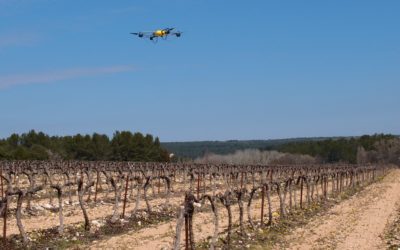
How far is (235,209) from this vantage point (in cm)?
2442

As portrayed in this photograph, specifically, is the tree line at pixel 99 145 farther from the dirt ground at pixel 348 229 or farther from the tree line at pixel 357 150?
the dirt ground at pixel 348 229

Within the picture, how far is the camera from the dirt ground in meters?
16.5

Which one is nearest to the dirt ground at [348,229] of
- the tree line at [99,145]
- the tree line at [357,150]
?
the tree line at [99,145]

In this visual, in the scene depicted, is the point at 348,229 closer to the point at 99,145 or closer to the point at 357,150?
the point at 99,145

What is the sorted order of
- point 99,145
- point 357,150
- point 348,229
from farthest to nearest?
point 357,150 < point 99,145 < point 348,229

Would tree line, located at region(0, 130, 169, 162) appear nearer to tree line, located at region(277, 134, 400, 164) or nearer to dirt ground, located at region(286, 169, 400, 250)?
tree line, located at region(277, 134, 400, 164)

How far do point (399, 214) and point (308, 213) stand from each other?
3.69 m

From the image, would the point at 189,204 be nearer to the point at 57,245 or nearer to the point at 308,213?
the point at 57,245

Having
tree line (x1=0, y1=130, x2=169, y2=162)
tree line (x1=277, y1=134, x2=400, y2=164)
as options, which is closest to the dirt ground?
tree line (x1=0, y1=130, x2=169, y2=162)

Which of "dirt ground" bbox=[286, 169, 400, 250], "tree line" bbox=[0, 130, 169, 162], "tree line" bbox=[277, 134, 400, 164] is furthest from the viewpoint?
Result: "tree line" bbox=[277, 134, 400, 164]

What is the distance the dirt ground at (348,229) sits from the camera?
16.5 m

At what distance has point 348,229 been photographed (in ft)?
63.3

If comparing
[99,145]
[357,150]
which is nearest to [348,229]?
[99,145]

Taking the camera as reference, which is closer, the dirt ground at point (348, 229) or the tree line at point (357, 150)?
the dirt ground at point (348, 229)
